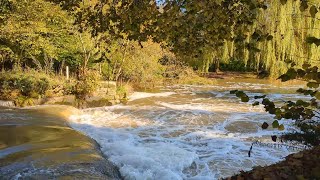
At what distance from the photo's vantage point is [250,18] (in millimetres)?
2301

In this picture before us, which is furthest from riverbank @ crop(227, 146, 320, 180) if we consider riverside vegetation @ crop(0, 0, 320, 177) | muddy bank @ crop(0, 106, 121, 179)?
muddy bank @ crop(0, 106, 121, 179)

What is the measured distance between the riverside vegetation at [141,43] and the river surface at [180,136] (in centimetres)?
175

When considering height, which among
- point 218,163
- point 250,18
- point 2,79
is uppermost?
point 250,18

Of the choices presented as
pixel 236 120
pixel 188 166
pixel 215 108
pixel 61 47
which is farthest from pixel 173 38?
pixel 61 47

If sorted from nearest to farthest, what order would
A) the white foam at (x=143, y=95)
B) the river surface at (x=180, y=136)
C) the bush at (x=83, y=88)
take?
the river surface at (x=180, y=136) < the bush at (x=83, y=88) < the white foam at (x=143, y=95)

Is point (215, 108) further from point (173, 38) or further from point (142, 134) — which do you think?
point (173, 38)

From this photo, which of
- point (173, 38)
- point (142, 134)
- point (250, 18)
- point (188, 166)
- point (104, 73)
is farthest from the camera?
point (104, 73)

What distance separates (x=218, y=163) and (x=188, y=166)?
663 mm

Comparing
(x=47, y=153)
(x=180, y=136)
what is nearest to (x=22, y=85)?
(x=180, y=136)

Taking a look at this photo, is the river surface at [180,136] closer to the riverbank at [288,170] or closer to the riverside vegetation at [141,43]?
the riverside vegetation at [141,43]

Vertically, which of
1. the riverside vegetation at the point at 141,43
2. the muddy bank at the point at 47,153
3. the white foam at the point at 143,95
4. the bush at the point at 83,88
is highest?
the riverside vegetation at the point at 141,43

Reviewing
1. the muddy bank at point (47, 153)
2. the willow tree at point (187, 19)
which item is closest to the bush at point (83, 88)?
the muddy bank at point (47, 153)

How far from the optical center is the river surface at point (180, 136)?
21.9 feet

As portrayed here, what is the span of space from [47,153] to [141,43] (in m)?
7.58
